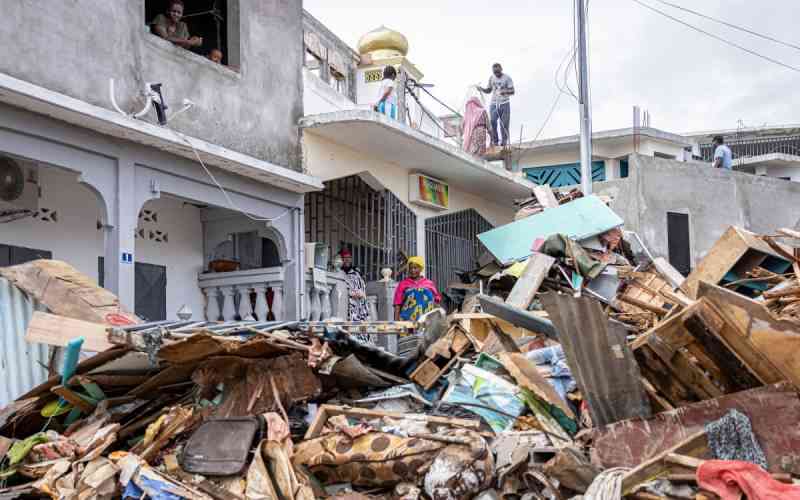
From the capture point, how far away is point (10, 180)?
8664 millimetres

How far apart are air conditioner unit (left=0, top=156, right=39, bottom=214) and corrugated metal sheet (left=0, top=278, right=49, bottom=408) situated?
5.27 ft

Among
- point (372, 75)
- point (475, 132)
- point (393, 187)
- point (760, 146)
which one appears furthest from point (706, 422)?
point (760, 146)

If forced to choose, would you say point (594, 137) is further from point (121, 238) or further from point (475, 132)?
point (121, 238)

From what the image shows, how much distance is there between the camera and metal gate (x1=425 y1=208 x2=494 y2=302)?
46.7ft

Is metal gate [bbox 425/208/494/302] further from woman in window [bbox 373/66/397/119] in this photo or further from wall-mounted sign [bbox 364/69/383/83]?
wall-mounted sign [bbox 364/69/383/83]

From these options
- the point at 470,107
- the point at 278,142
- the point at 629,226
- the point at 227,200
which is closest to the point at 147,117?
the point at 227,200

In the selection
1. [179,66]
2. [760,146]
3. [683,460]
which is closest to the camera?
[683,460]

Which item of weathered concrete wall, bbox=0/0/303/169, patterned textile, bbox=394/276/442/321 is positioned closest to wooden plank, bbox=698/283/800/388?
patterned textile, bbox=394/276/442/321

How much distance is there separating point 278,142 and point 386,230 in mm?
2821

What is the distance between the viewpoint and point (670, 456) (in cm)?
496

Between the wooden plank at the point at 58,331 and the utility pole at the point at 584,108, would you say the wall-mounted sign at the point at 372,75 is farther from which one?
the wooden plank at the point at 58,331

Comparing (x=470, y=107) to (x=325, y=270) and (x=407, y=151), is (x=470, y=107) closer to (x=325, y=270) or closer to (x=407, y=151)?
(x=407, y=151)

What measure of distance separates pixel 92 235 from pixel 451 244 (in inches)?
275

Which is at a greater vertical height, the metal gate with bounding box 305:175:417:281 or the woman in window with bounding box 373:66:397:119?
the woman in window with bounding box 373:66:397:119
